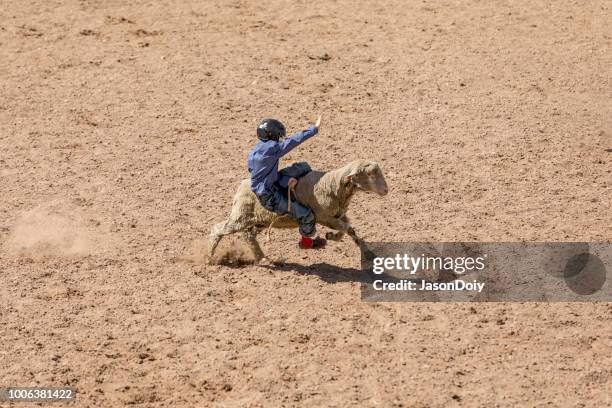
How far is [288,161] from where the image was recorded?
44.6 feet

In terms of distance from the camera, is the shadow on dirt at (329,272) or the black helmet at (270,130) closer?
the black helmet at (270,130)

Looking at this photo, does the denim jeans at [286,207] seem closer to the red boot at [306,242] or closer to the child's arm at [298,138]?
the red boot at [306,242]

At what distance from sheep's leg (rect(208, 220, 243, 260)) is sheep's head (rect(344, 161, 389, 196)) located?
4.53ft

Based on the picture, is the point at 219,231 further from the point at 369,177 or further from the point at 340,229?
the point at 369,177

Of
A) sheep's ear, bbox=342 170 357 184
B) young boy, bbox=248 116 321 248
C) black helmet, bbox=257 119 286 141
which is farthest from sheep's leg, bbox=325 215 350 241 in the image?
black helmet, bbox=257 119 286 141

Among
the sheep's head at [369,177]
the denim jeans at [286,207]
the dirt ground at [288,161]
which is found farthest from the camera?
the denim jeans at [286,207]

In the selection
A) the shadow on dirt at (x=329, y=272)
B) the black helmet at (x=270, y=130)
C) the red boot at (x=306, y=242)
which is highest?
the black helmet at (x=270, y=130)

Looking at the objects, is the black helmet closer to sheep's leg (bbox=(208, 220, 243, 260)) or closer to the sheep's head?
the sheep's head

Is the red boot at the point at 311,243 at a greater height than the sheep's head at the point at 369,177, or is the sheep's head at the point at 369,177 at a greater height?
the sheep's head at the point at 369,177

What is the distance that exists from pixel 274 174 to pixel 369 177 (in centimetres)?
98

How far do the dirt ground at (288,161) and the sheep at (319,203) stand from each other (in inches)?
A: 16.0

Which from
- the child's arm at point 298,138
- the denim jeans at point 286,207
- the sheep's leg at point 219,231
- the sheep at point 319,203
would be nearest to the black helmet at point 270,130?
the child's arm at point 298,138

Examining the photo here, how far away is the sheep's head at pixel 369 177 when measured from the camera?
1077 cm

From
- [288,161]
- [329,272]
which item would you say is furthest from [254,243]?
[288,161]
